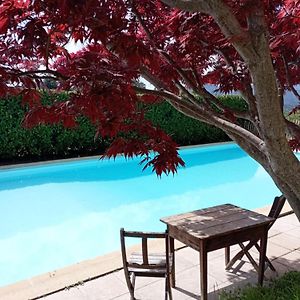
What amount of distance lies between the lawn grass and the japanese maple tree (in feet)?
2.56

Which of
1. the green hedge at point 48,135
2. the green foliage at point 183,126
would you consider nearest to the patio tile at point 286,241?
the green hedge at point 48,135

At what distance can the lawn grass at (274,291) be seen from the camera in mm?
3143

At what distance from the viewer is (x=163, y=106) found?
44.4 feet

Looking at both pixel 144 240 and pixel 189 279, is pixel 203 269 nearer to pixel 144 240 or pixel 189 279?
pixel 144 240

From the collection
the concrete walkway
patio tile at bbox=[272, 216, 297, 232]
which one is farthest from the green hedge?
the concrete walkway

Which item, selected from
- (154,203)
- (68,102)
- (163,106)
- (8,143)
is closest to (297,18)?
(68,102)

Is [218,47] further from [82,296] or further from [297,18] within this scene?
[82,296]

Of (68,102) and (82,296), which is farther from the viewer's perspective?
(82,296)

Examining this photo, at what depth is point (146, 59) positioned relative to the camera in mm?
2781

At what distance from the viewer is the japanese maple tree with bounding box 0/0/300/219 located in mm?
2125

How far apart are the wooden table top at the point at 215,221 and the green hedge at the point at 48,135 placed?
679 cm

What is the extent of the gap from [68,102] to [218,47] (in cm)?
152

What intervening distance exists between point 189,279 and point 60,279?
4.65ft

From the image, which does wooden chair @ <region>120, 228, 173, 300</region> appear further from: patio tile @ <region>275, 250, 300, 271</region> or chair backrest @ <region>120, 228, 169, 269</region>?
patio tile @ <region>275, 250, 300, 271</region>
